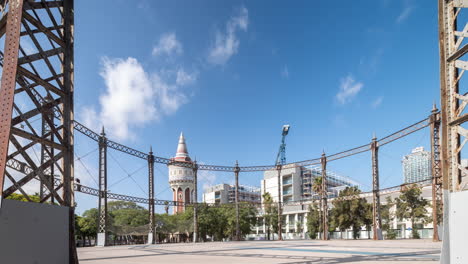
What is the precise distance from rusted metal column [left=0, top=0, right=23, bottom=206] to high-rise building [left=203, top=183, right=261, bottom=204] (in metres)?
107

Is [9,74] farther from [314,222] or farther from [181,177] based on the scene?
[181,177]

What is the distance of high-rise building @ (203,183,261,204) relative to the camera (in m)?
114

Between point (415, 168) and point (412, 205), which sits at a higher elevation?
point (415, 168)

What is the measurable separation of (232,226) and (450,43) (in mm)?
44039

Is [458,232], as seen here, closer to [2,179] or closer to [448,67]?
[448,67]

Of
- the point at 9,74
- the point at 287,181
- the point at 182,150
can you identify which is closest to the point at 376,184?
the point at 9,74

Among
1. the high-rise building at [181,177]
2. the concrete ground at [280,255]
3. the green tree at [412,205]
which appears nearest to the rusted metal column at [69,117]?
the concrete ground at [280,255]

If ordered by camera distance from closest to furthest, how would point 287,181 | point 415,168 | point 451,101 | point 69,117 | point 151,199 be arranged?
point 451,101, point 69,117, point 151,199, point 287,181, point 415,168

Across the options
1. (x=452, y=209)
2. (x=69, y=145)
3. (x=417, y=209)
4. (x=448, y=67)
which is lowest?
(x=417, y=209)

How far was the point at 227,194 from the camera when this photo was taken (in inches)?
4523

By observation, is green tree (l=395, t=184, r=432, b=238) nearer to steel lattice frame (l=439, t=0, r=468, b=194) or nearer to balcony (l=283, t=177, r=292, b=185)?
steel lattice frame (l=439, t=0, r=468, b=194)

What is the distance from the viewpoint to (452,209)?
5.05 m

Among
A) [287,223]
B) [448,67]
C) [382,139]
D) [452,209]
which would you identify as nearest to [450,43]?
[448,67]

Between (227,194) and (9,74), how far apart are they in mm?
110820
